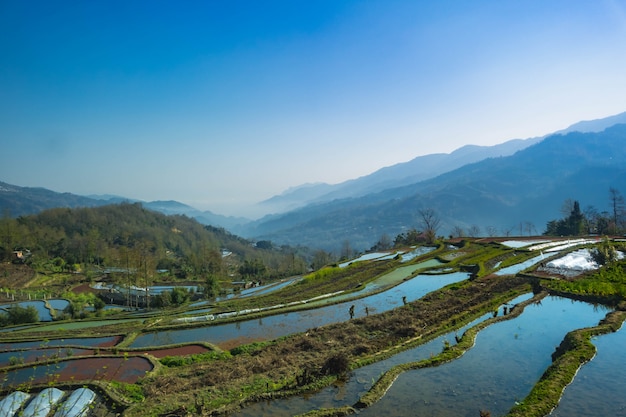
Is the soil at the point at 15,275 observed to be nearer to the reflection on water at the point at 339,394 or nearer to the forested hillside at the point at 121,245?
the forested hillside at the point at 121,245

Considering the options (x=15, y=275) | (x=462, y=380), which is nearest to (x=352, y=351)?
(x=462, y=380)

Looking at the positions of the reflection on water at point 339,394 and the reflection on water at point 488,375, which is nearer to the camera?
the reflection on water at point 488,375

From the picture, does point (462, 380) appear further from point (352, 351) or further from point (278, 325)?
point (278, 325)

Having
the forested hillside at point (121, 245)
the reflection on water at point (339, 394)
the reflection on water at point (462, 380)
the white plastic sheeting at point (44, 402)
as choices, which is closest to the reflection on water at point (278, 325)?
the reflection on water at point (339, 394)

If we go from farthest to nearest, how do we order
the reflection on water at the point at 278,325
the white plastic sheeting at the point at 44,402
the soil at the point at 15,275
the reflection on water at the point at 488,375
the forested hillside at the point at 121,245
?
1. the forested hillside at the point at 121,245
2. the soil at the point at 15,275
3. the reflection on water at the point at 278,325
4. the reflection on water at the point at 488,375
5. the white plastic sheeting at the point at 44,402

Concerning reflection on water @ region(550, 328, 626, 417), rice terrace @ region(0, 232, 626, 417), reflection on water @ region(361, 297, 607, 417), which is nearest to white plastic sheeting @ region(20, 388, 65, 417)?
rice terrace @ region(0, 232, 626, 417)

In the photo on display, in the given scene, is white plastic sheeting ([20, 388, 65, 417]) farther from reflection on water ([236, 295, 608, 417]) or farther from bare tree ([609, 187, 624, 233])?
bare tree ([609, 187, 624, 233])
